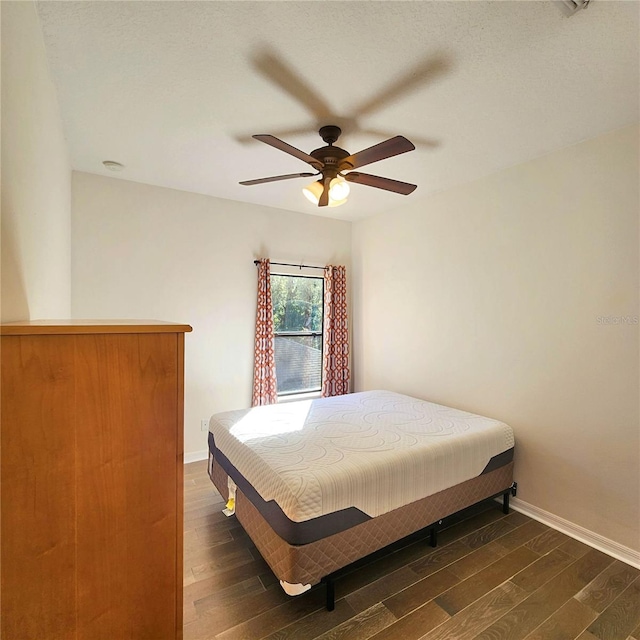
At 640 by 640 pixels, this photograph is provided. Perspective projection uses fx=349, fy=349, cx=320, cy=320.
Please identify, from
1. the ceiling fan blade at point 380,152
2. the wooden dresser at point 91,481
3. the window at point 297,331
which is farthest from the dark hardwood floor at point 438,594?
the ceiling fan blade at point 380,152

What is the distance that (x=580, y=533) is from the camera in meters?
2.35

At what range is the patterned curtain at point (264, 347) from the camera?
12.4 ft

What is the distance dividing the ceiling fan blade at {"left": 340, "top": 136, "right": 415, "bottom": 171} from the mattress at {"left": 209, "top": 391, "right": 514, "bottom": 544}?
171cm

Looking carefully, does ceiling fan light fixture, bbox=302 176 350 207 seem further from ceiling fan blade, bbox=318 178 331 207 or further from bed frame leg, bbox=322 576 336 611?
bed frame leg, bbox=322 576 336 611

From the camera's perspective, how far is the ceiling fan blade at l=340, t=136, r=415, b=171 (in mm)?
1791

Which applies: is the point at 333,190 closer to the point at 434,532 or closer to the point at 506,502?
the point at 434,532

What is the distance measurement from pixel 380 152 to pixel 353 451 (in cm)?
173

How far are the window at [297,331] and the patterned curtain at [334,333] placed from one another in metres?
0.11

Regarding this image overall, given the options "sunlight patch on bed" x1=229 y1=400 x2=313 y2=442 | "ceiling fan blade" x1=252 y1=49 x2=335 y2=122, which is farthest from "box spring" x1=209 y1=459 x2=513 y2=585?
"ceiling fan blade" x1=252 y1=49 x2=335 y2=122

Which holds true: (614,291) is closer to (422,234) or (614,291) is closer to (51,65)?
(422,234)

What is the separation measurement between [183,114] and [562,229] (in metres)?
2.64

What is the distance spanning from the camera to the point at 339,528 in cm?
178

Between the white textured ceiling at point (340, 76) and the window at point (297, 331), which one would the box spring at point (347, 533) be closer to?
the window at point (297, 331)

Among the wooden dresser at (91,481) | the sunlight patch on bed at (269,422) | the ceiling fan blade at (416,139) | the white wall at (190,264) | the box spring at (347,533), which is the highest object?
the ceiling fan blade at (416,139)
